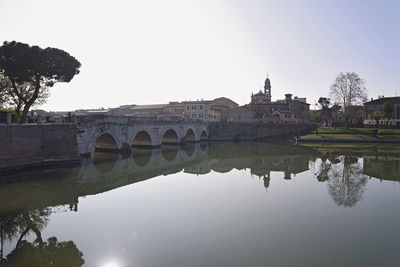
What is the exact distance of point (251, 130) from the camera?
66.2 m

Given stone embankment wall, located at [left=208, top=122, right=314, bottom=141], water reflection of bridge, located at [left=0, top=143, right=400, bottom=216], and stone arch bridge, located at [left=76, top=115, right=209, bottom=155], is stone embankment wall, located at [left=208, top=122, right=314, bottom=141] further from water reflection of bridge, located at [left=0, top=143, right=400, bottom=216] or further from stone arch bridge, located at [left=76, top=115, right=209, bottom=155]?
water reflection of bridge, located at [left=0, top=143, right=400, bottom=216]

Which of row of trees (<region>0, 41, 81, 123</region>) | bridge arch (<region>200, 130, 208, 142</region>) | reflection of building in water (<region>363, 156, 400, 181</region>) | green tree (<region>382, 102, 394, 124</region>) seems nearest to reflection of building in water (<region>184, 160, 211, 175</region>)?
reflection of building in water (<region>363, 156, 400, 181</region>)

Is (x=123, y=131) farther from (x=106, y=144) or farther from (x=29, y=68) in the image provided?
(x=29, y=68)

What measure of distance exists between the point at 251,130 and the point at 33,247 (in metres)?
59.5

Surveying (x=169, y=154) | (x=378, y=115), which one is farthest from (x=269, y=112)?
(x=169, y=154)

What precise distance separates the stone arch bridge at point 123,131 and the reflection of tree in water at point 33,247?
49.0ft

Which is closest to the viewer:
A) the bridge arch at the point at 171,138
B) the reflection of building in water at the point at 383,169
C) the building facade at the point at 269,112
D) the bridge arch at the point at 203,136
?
the reflection of building in water at the point at 383,169

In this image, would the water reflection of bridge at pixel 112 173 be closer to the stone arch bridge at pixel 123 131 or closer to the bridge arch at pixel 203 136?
the stone arch bridge at pixel 123 131

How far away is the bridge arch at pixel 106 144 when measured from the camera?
1299 inches

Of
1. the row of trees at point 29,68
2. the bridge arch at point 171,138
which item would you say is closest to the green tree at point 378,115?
the bridge arch at point 171,138

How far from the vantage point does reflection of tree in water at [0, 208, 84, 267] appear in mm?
8617

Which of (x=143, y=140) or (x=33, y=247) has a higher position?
(x=143, y=140)

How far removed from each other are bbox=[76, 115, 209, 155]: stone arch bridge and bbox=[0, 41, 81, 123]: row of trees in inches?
259

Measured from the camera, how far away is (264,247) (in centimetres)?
957
